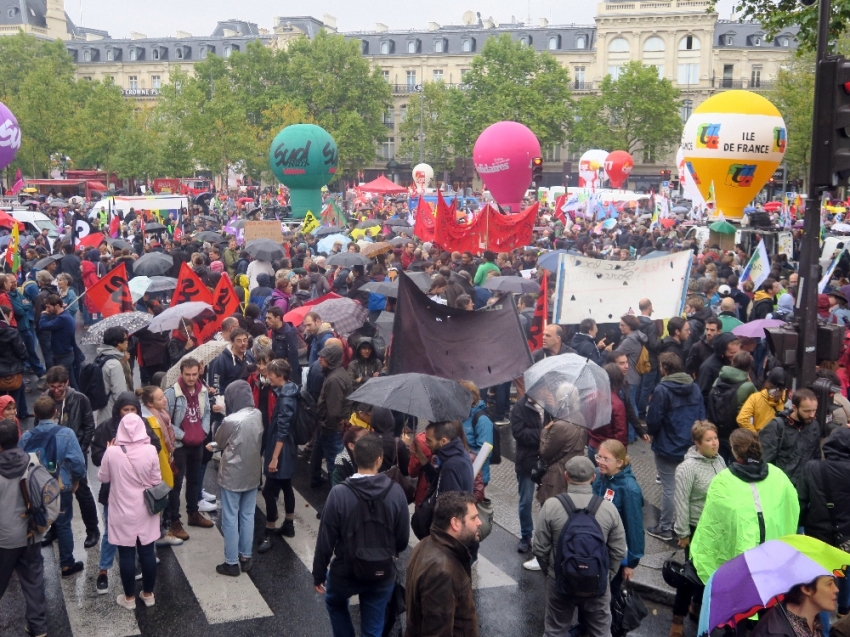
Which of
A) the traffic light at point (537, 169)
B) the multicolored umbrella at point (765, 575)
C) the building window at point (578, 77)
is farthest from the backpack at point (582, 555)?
the building window at point (578, 77)

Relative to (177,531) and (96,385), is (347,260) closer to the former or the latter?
(96,385)

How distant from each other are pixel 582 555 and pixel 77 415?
14.9ft

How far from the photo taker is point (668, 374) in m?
7.76

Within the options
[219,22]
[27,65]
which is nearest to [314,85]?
[27,65]

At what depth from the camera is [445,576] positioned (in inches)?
172

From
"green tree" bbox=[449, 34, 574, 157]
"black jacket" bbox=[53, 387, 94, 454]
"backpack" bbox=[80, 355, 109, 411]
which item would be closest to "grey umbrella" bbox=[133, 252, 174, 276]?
"backpack" bbox=[80, 355, 109, 411]

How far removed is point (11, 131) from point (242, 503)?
1838cm

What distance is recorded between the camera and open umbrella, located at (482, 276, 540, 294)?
495 inches

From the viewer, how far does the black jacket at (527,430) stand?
706cm

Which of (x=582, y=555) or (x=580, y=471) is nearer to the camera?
(x=582, y=555)

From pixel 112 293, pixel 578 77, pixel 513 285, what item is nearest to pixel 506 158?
pixel 513 285

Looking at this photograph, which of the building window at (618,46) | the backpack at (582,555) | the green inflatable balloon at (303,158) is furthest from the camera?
the building window at (618,46)

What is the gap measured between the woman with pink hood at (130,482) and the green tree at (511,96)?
60.0 metres

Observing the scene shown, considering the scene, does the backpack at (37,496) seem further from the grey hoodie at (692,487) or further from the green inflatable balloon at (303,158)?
the green inflatable balloon at (303,158)
